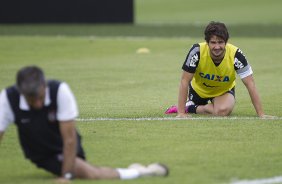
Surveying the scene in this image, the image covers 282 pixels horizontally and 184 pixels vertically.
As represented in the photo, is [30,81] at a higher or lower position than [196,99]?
higher

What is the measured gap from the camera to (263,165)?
31.6ft

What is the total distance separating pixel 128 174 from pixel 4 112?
1.35 metres

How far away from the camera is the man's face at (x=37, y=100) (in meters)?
8.28

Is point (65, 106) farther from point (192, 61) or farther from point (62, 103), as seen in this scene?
point (192, 61)

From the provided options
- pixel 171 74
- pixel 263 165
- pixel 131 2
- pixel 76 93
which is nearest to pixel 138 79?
pixel 171 74

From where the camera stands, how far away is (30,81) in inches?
321

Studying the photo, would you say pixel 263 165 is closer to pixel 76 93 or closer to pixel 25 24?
pixel 76 93

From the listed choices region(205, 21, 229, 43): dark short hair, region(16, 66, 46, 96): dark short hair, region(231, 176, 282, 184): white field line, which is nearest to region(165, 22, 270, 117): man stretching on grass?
region(205, 21, 229, 43): dark short hair

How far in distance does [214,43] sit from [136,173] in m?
4.25

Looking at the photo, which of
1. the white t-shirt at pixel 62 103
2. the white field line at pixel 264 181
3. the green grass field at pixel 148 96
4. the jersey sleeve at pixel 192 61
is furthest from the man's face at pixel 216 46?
the white t-shirt at pixel 62 103

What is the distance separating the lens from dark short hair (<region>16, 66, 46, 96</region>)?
815cm

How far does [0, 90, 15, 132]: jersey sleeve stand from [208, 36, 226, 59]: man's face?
15.3ft

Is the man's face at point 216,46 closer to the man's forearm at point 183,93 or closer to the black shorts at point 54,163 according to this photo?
the man's forearm at point 183,93

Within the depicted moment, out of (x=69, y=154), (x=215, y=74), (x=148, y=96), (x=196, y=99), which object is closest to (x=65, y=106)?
(x=69, y=154)
